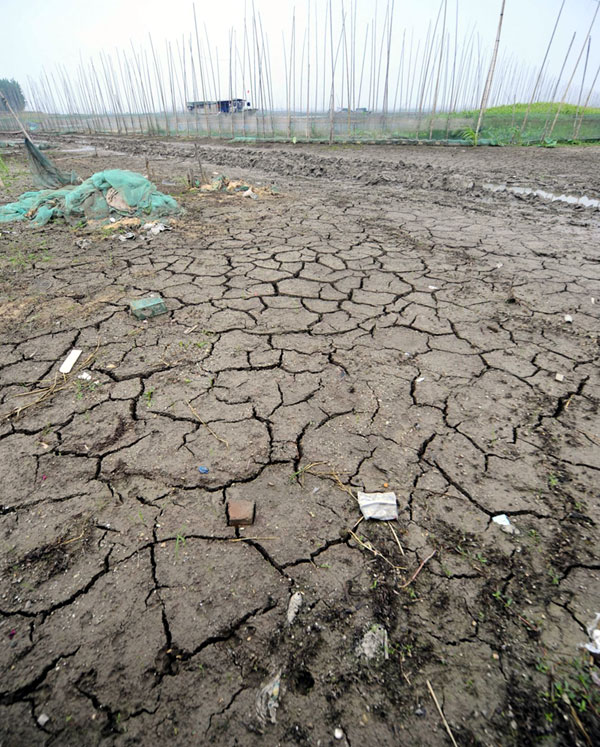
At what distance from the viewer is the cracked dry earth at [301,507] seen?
950mm

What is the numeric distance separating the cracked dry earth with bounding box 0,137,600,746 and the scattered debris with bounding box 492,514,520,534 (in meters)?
0.03

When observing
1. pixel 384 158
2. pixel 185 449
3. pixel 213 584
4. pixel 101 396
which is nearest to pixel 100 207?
pixel 101 396

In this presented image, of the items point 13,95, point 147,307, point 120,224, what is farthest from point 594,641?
point 13,95

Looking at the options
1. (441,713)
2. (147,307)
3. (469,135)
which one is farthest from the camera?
(469,135)

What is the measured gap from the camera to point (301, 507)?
1.43 metres

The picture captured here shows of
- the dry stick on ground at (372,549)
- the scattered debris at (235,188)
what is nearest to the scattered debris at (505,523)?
the dry stick on ground at (372,549)

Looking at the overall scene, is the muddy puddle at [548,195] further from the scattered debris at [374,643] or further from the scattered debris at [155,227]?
the scattered debris at [374,643]

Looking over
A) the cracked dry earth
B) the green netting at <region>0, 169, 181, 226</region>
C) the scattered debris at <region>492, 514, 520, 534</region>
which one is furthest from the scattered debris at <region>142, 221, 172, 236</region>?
the scattered debris at <region>492, 514, 520, 534</region>

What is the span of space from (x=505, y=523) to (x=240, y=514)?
0.95m

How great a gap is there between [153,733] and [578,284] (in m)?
3.82

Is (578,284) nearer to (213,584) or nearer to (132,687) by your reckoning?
(213,584)

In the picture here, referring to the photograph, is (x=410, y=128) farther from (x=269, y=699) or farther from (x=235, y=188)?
(x=269, y=699)

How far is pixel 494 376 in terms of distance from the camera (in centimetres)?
211

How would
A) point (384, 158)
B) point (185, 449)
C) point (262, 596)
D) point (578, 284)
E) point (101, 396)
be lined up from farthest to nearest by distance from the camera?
1. point (384, 158)
2. point (578, 284)
3. point (101, 396)
4. point (185, 449)
5. point (262, 596)
